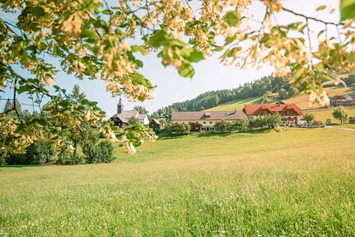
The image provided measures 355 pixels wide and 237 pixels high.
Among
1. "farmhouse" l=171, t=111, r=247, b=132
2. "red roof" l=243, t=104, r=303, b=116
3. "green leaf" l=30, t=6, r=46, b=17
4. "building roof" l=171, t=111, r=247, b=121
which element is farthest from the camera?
"building roof" l=171, t=111, r=247, b=121

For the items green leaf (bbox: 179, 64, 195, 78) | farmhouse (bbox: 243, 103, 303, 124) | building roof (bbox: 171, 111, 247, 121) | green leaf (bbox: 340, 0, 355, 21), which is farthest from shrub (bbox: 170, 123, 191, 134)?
green leaf (bbox: 340, 0, 355, 21)

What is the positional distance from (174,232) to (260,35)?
176 inches

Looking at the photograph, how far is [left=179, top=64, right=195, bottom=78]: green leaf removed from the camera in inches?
60.9

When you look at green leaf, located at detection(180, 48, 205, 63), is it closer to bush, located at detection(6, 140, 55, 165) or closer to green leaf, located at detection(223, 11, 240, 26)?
green leaf, located at detection(223, 11, 240, 26)

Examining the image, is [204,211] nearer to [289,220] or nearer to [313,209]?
[289,220]

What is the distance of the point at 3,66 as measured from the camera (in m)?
3.65

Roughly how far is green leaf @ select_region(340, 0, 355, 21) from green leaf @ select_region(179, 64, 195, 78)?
887mm

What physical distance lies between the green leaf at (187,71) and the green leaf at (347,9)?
887mm

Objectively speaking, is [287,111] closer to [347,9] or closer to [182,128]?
[182,128]

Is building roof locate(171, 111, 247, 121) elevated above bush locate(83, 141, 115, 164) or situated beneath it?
elevated above

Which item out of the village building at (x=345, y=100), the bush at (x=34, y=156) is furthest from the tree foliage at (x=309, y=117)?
the bush at (x=34, y=156)

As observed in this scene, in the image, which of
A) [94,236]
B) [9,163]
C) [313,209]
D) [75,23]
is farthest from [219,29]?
[9,163]

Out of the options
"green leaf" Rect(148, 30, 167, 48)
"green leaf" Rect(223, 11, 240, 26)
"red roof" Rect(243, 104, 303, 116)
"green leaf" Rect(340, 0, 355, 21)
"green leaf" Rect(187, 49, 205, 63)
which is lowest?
"red roof" Rect(243, 104, 303, 116)

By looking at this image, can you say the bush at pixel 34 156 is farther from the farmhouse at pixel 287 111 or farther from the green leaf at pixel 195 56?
the farmhouse at pixel 287 111
